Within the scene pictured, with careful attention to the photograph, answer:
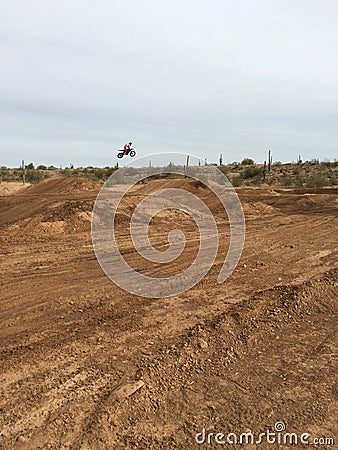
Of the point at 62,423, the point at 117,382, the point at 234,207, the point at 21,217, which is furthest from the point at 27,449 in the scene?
the point at 234,207

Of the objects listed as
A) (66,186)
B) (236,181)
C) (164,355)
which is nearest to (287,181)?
(236,181)

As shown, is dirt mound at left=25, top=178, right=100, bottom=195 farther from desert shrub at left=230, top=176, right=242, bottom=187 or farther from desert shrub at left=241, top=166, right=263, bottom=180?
desert shrub at left=241, top=166, right=263, bottom=180

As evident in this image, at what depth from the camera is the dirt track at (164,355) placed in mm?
3428

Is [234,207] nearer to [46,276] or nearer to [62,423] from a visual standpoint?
[46,276]

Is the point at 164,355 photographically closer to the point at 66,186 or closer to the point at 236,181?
the point at 66,186

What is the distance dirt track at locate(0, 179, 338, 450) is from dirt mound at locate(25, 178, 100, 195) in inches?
444

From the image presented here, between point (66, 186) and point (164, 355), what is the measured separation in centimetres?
1738

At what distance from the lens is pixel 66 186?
68.1ft

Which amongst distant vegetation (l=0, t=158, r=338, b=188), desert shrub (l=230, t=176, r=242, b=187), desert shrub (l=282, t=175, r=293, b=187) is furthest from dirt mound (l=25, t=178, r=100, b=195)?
desert shrub (l=282, t=175, r=293, b=187)

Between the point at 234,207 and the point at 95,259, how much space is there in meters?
9.77

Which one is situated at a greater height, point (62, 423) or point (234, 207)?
point (234, 207)

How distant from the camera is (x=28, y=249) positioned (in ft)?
32.7

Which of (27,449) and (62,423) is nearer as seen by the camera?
(27,449)

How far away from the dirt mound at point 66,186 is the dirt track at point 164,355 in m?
11.3
